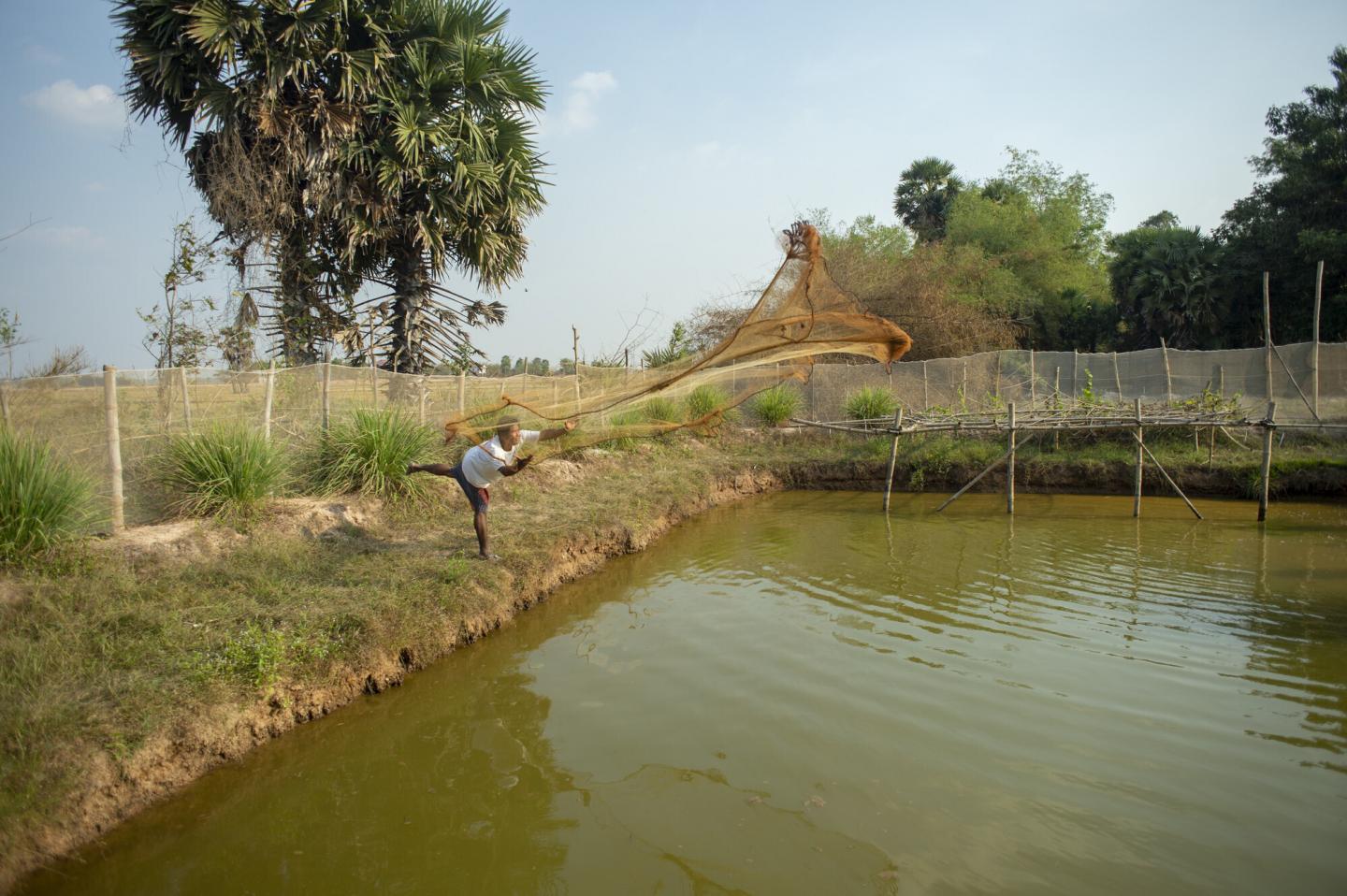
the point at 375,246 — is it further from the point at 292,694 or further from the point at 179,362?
the point at 292,694

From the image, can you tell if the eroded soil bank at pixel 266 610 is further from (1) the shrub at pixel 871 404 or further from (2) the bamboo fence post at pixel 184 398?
(1) the shrub at pixel 871 404

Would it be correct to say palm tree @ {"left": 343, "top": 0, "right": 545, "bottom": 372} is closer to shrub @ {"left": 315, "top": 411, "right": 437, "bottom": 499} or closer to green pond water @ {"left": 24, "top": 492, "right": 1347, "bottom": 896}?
shrub @ {"left": 315, "top": 411, "right": 437, "bottom": 499}

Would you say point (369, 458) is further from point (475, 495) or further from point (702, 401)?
point (702, 401)

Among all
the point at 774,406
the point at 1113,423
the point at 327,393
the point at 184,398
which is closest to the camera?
the point at 184,398

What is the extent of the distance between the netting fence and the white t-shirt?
48 cm

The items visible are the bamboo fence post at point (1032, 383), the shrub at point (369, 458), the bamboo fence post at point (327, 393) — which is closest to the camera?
the shrub at point (369, 458)

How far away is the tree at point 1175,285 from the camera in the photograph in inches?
830

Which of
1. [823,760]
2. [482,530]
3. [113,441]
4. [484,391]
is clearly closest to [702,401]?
[484,391]

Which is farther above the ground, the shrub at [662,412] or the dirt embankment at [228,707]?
the shrub at [662,412]

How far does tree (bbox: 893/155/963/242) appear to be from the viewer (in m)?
36.4

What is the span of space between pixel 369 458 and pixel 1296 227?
25.1m

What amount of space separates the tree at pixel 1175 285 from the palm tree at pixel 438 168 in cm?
1878

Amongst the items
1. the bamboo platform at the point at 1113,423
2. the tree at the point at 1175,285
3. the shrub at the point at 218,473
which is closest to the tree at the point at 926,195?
the tree at the point at 1175,285

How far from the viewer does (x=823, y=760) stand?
424 centimetres
